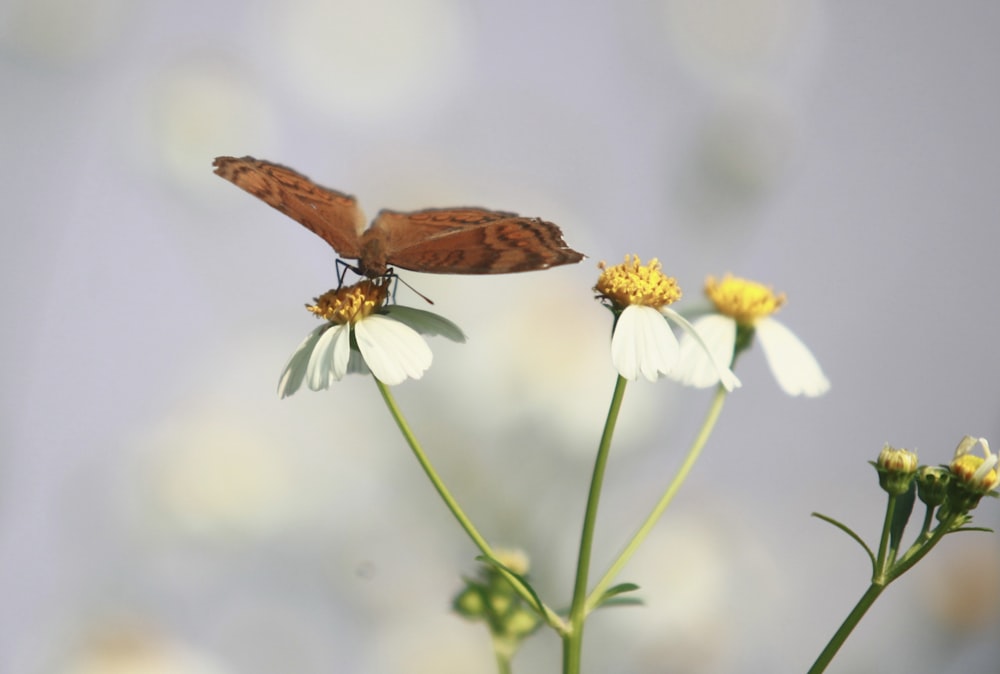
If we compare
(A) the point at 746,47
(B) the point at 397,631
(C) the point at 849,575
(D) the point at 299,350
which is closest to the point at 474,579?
(D) the point at 299,350

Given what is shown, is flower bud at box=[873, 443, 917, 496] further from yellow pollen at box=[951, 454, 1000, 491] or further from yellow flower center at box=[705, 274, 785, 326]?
yellow flower center at box=[705, 274, 785, 326]

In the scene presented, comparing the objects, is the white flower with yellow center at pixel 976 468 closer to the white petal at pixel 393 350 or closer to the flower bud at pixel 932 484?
the flower bud at pixel 932 484

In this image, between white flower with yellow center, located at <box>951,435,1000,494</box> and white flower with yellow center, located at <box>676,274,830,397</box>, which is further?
white flower with yellow center, located at <box>676,274,830,397</box>

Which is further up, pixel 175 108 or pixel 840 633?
pixel 175 108

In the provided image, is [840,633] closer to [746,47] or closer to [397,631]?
[397,631]

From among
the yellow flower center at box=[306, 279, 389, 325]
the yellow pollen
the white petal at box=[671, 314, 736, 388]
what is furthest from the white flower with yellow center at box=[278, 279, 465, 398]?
the yellow pollen

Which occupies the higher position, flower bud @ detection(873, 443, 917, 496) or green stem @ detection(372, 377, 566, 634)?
flower bud @ detection(873, 443, 917, 496)

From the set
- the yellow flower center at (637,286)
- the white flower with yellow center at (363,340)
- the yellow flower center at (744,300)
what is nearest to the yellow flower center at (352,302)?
the white flower with yellow center at (363,340)
